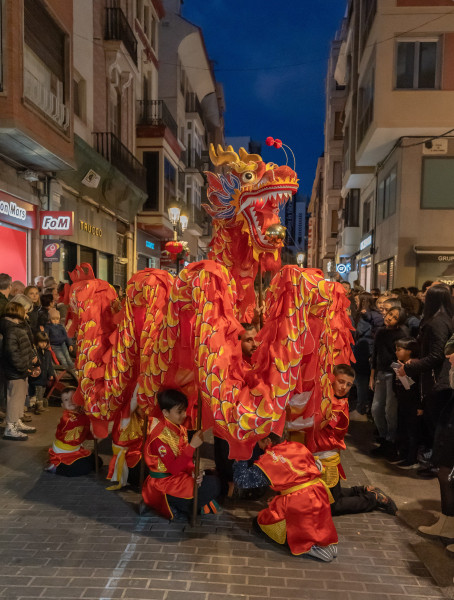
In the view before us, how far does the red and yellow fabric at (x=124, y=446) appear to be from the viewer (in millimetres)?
3887

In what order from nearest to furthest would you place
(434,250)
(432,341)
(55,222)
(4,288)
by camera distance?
(432,341), (4,288), (55,222), (434,250)

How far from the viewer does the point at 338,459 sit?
3.42m

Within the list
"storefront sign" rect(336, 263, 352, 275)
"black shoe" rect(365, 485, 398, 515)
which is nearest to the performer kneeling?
"black shoe" rect(365, 485, 398, 515)

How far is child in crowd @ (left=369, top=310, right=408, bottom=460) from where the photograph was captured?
4.79 metres

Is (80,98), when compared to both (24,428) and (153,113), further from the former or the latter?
(24,428)

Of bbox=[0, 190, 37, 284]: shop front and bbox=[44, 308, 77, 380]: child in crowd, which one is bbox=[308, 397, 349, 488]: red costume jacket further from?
bbox=[0, 190, 37, 284]: shop front

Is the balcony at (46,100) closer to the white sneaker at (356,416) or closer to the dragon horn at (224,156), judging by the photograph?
the dragon horn at (224,156)

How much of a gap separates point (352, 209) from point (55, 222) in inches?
585

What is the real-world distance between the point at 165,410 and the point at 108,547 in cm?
94

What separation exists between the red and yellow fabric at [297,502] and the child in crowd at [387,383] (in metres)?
2.09

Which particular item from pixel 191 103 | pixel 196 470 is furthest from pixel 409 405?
pixel 191 103

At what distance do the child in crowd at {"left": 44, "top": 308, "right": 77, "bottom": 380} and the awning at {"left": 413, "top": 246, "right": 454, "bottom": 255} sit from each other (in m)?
9.09

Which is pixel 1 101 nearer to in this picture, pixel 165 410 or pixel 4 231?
pixel 4 231

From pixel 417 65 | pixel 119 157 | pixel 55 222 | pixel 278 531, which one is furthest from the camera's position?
pixel 119 157
